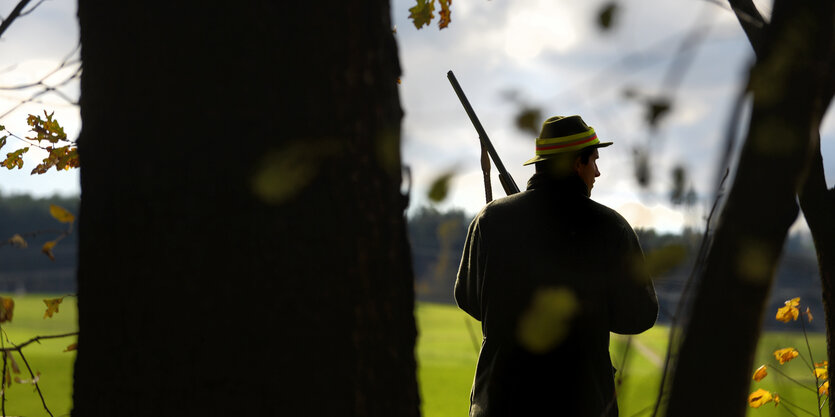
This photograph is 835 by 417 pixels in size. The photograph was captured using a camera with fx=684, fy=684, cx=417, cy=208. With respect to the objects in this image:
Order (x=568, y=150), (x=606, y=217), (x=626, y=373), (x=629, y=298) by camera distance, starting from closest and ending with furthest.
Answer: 1. (x=626, y=373)
2. (x=629, y=298)
3. (x=606, y=217)
4. (x=568, y=150)

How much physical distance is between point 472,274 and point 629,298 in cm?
60

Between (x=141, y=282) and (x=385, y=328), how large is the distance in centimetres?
49

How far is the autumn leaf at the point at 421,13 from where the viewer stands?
292 centimetres

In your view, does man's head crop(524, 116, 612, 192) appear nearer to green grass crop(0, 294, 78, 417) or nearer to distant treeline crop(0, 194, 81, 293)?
green grass crop(0, 294, 78, 417)

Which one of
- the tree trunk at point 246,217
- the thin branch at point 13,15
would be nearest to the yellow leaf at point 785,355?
the tree trunk at point 246,217

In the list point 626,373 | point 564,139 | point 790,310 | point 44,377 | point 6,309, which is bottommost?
point 44,377

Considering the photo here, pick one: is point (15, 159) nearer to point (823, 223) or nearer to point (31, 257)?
point (823, 223)

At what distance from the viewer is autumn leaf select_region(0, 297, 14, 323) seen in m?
2.12

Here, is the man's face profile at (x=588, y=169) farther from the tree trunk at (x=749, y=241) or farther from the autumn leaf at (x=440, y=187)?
the tree trunk at (x=749, y=241)

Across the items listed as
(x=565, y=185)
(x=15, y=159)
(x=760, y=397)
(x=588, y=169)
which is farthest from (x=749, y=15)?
(x=15, y=159)

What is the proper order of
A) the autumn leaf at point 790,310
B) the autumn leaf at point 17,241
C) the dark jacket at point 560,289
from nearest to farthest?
the autumn leaf at point 17,241 < the dark jacket at point 560,289 < the autumn leaf at point 790,310

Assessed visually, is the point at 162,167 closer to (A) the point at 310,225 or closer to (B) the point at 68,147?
(A) the point at 310,225

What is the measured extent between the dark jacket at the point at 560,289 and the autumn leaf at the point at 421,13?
3.18 feet

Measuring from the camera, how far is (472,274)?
2.56 metres
